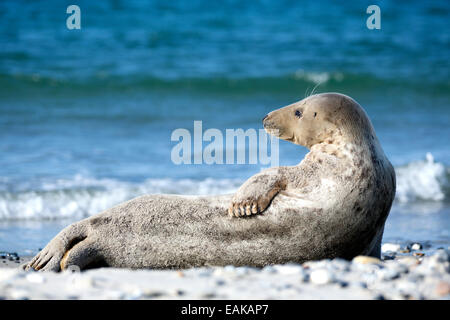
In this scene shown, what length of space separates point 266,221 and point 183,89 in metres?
11.3

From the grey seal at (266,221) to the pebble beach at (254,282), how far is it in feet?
0.70

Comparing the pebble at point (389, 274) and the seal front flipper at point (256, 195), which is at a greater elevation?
the seal front flipper at point (256, 195)

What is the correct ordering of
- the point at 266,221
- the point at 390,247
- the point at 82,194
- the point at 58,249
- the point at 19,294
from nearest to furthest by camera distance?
the point at 19,294, the point at 266,221, the point at 58,249, the point at 390,247, the point at 82,194

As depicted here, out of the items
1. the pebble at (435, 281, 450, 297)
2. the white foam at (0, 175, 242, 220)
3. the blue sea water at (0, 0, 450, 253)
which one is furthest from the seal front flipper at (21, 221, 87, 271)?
the white foam at (0, 175, 242, 220)

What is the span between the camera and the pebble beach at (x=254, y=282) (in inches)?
180

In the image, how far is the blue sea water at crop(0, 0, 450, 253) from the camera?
939cm

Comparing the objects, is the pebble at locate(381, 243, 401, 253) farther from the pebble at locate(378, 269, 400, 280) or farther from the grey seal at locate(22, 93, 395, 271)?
the pebble at locate(378, 269, 400, 280)

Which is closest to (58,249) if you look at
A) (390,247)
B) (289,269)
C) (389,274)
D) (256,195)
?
(256,195)

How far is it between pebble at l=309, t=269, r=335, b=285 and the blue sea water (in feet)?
7.24

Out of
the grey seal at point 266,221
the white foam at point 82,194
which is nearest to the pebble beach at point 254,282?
the grey seal at point 266,221

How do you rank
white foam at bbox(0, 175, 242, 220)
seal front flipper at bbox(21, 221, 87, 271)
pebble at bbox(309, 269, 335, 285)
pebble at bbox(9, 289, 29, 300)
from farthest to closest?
1. white foam at bbox(0, 175, 242, 220)
2. seal front flipper at bbox(21, 221, 87, 271)
3. pebble at bbox(309, 269, 335, 285)
4. pebble at bbox(9, 289, 29, 300)

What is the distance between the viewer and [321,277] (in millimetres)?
4836

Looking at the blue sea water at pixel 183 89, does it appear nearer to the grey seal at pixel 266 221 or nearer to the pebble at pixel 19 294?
the grey seal at pixel 266 221

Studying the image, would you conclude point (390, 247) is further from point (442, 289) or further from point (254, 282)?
point (254, 282)
